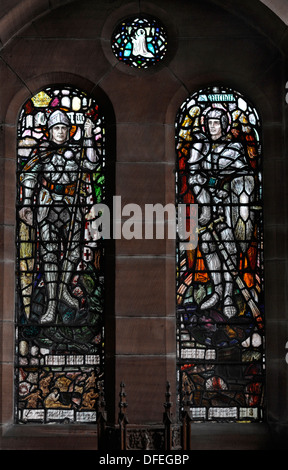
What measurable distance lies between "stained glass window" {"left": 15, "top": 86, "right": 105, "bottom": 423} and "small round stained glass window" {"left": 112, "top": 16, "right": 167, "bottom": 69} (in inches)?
24.8

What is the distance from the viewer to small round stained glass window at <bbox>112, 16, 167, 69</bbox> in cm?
1110

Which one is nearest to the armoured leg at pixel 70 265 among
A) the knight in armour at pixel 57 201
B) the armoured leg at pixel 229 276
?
the knight in armour at pixel 57 201

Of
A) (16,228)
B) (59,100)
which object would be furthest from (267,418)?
(59,100)

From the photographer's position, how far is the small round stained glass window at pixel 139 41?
36.4ft

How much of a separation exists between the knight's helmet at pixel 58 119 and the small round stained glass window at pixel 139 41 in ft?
2.87

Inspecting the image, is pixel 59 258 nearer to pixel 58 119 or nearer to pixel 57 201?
pixel 57 201

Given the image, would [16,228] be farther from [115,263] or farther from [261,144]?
[261,144]

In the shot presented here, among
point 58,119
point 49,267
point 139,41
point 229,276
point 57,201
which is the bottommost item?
point 229,276

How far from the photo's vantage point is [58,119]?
36.7 ft

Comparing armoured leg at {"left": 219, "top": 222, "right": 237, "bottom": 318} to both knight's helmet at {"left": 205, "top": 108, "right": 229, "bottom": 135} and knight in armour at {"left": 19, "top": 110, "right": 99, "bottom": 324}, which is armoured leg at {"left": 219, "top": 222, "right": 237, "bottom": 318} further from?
knight in armour at {"left": 19, "top": 110, "right": 99, "bottom": 324}

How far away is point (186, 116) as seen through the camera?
1118 cm

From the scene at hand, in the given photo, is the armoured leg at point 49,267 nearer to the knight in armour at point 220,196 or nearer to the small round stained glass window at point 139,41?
the knight in armour at point 220,196

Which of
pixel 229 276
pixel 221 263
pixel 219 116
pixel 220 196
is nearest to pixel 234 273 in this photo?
pixel 229 276

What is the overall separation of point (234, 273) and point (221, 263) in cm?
18
